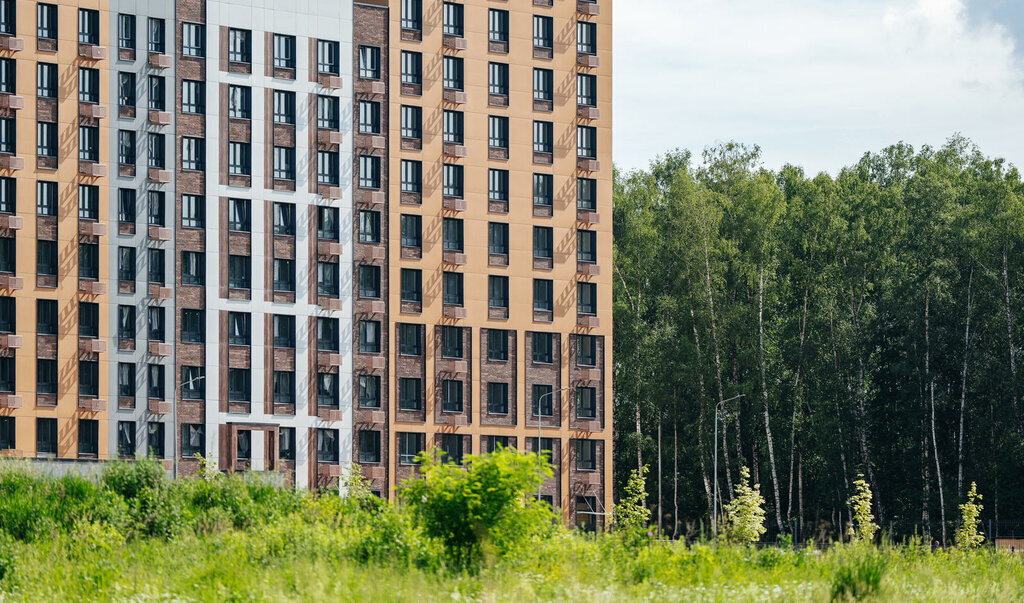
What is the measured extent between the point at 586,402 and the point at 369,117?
21604 millimetres

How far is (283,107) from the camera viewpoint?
86875mm

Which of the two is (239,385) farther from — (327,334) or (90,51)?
(90,51)

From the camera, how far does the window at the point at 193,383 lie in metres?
83.2

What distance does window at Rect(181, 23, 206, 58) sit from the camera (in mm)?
85062

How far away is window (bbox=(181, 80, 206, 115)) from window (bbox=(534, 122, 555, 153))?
20.1 metres

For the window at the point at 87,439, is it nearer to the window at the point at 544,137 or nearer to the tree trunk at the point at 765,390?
the window at the point at 544,137

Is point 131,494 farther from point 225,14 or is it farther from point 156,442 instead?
point 225,14

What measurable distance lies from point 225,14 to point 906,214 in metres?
42.4

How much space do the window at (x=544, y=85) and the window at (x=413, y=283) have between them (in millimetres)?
13326

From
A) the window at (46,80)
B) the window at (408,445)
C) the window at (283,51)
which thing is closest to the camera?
the window at (46,80)

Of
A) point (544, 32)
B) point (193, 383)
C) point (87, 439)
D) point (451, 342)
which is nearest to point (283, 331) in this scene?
point (193, 383)

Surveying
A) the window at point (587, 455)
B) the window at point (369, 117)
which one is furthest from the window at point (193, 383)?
the window at point (587, 455)

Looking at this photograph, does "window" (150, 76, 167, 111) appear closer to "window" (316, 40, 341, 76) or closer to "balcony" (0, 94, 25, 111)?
"balcony" (0, 94, 25, 111)

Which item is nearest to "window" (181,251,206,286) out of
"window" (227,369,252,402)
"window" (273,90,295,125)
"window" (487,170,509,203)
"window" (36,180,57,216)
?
"window" (227,369,252,402)
